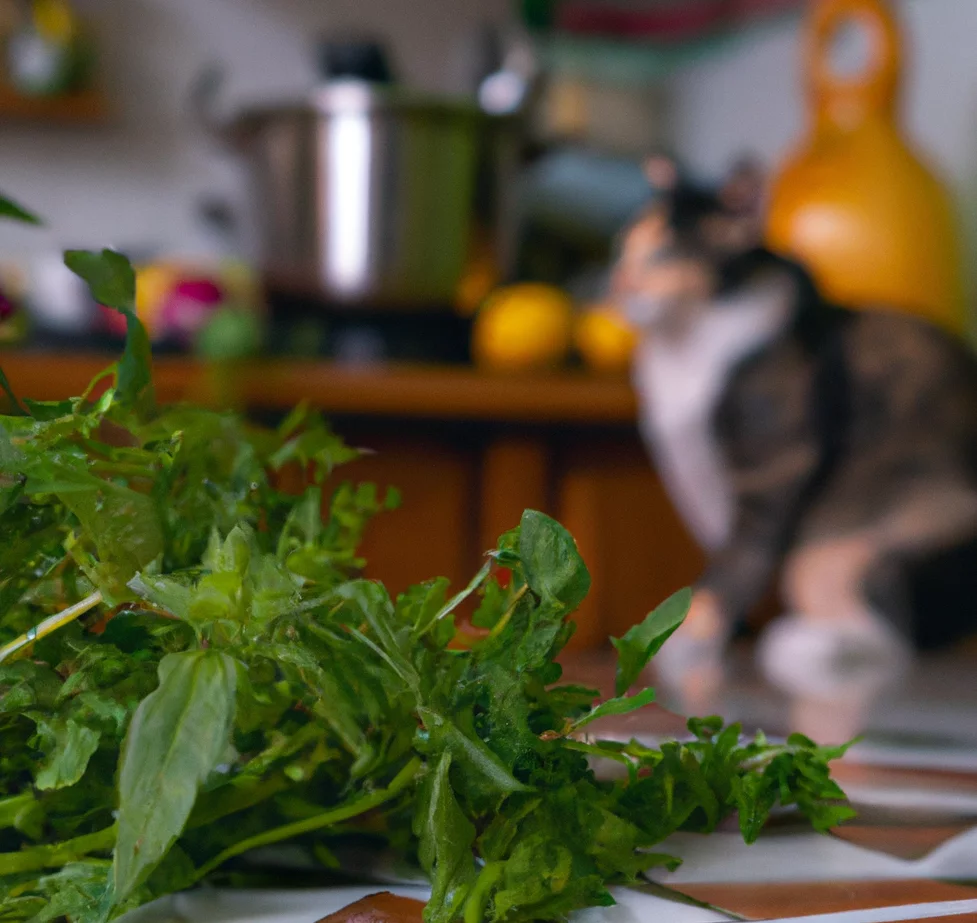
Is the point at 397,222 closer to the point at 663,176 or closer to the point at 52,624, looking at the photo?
the point at 663,176

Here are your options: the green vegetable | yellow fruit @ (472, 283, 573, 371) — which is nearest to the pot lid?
yellow fruit @ (472, 283, 573, 371)

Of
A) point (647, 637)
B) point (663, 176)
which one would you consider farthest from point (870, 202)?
point (647, 637)

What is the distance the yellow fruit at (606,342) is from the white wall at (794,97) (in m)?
0.51

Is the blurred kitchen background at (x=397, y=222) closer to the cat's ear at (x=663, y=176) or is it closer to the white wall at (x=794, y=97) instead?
the white wall at (x=794, y=97)

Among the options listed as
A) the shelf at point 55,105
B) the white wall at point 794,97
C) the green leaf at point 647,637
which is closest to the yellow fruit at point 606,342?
the white wall at point 794,97

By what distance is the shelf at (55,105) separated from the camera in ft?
6.39

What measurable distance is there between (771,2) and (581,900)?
1933mm

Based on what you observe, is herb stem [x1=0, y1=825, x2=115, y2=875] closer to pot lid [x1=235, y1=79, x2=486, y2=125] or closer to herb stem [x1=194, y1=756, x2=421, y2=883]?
herb stem [x1=194, y1=756, x2=421, y2=883]

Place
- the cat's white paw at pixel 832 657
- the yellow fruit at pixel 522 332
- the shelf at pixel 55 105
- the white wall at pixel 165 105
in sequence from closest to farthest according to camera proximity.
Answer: the cat's white paw at pixel 832 657, the yellow fruit at pixel 522 332, the shelf at pixel 55 105, the white wall at pixel 165 105

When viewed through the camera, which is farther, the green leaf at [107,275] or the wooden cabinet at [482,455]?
the wooden cabinet at [482,455]

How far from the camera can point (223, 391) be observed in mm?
1290

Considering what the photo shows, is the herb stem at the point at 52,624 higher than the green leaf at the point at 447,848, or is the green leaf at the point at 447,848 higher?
the herb stem at the point at 52,624

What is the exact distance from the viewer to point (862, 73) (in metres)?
1.42

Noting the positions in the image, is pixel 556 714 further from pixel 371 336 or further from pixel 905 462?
pixel 371 336
